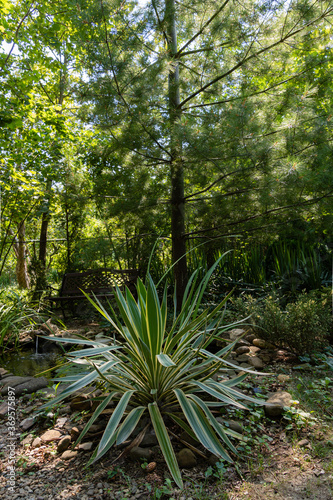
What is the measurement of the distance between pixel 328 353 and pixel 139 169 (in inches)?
95.5

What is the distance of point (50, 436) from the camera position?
5.11 ft

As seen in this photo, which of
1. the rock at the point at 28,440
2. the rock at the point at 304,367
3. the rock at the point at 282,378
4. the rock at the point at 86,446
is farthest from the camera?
the rock at the point at 304,367

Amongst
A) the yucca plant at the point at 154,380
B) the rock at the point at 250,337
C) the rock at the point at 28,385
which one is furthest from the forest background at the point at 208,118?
the rock at the point at 28,385

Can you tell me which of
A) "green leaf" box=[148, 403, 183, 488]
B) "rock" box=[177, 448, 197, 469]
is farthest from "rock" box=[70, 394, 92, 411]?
"rock" box=[177, 448, 197, 469]

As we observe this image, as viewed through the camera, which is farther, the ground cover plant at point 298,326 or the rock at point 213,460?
the ground cover plant at point 298,326

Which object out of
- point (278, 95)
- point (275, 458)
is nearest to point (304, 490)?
point (275, 458)

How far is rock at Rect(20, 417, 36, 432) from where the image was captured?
5.53 ft

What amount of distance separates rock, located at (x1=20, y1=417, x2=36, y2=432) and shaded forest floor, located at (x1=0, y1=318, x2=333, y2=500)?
0.08ft

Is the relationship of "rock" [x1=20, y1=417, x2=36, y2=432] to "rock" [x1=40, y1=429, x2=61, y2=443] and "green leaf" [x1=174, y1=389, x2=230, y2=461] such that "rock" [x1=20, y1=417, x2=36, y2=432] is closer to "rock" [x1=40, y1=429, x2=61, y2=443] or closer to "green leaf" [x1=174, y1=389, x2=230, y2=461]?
"rock" [x1=40, y1=429, x2=61, y2=443]

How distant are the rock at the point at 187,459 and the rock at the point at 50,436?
0.64 metres

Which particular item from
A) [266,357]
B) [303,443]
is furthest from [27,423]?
[266,357]

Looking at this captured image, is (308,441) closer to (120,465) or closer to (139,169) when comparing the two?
(120,465)

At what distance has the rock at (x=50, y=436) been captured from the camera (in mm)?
1542

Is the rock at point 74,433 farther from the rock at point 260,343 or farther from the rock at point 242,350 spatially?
the rock at point 260,343
